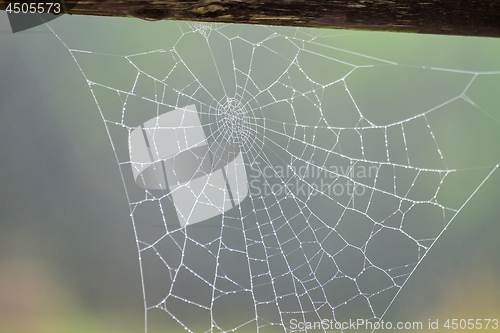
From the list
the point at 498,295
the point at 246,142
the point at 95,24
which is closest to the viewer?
the point at 246,142

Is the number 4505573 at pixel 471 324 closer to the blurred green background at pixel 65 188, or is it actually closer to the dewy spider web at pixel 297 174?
the dewy spider web at pixel 297 174

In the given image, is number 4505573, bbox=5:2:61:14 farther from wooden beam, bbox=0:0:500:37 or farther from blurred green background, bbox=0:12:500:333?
blurred green background, bbox=0:12:500:333

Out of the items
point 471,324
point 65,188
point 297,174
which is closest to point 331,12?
point 297,174

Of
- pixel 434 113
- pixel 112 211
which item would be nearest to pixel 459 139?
pixel 434 113

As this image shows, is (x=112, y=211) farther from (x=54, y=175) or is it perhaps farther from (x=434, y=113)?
(x=434, y=113)

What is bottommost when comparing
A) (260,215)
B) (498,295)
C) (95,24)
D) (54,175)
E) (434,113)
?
(498,295)

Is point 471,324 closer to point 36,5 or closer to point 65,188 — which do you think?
point 65,188
